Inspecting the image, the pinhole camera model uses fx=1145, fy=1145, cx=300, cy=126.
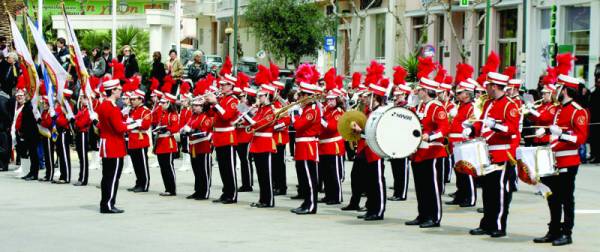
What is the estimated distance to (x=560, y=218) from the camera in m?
12.8

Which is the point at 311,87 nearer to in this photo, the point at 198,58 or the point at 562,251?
the point at 562,251

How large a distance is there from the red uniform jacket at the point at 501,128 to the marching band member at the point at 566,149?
476 mm

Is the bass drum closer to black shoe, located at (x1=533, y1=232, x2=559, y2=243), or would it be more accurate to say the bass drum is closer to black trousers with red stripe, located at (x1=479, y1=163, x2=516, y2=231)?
black trousers with red stripe, located at (x1=479, y1=163, x2=516, y2=231)

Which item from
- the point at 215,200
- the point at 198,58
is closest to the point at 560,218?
the point at 215,200

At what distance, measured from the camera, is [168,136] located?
18672 mm

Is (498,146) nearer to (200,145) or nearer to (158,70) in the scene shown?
(200,145)

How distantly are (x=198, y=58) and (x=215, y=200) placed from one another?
11482 mm

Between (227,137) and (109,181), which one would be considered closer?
(109,181)

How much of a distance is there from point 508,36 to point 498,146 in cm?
2794

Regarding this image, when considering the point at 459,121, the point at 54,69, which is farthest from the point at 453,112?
the point at 54,69

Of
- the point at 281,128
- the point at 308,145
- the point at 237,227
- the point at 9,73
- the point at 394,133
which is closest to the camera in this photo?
the point at 394,133

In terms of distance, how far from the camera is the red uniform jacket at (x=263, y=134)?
16141mm

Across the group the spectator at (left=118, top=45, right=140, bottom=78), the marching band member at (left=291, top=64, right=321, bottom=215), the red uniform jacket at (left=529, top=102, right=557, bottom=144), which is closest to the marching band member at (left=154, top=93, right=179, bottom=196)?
the marching band member at (left=291, top=64, right=321, bottom=215)

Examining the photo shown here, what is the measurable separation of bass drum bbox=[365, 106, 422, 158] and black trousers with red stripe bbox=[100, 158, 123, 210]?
3.78 meters
